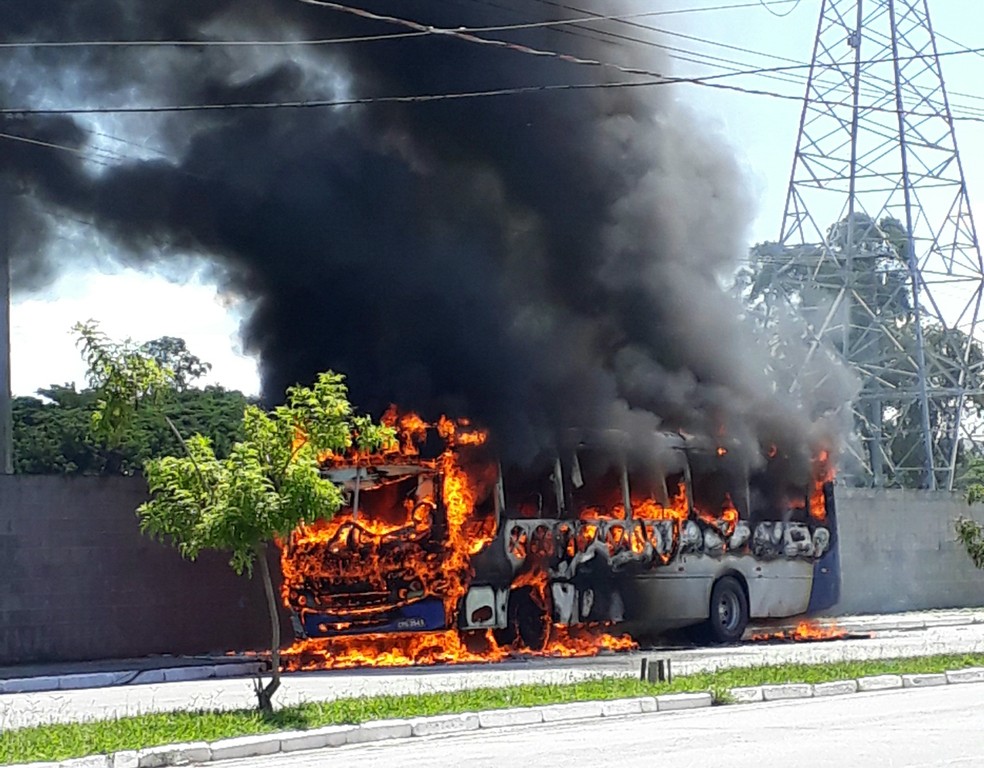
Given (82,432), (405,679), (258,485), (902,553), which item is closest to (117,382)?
(258,485)

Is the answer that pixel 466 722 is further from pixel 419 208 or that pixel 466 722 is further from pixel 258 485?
pixel 419 208

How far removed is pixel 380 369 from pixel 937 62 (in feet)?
63.2

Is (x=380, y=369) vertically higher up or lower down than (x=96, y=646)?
higher up

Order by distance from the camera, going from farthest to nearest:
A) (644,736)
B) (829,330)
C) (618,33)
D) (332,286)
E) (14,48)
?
1. (829,330)
2. (618,33)
3. (332,286)
4. (14,48)
5. (644,736)

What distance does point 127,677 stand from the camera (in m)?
16.3

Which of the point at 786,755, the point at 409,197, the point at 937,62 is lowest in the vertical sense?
the point at 786,755

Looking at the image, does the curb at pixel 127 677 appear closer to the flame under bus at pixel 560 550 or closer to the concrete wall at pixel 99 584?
the flame under bus at pixel 560 550

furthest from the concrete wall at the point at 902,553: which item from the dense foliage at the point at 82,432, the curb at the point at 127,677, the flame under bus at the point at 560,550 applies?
the dense foliage at the point at 82,432

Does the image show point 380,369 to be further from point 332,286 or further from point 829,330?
point 829,330

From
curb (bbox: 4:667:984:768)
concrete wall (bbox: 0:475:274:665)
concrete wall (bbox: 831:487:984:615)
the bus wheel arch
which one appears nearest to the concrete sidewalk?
concrete wall (bbox: 0:475:274:665)

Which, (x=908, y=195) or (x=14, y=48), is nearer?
(x=14, y=48)

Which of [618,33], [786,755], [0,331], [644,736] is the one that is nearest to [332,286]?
[0,331]

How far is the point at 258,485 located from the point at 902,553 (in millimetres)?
19517

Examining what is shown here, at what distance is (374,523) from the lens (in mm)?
16797
